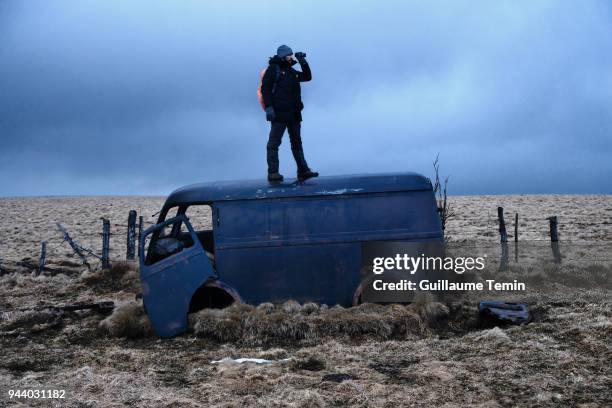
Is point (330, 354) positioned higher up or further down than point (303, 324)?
further down

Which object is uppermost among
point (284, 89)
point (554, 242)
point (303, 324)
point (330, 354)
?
point (284, 89)

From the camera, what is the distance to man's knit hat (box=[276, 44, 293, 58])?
9.88m

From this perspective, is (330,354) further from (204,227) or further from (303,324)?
(204,227)

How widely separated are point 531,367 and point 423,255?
2.57m

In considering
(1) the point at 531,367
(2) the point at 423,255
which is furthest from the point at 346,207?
(1) the point at 531,367

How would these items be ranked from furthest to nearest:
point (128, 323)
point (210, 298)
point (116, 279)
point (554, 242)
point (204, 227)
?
point (204, 227) → point (116, 279) → point (554, 242) → point (210, 298) → point (128, 323)

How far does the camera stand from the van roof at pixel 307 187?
916 centimetres

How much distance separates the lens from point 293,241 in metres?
9.09

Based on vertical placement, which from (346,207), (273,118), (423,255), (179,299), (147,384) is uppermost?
(273,118)

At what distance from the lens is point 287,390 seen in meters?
6.25

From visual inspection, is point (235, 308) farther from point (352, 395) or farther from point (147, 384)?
point (352, 395)

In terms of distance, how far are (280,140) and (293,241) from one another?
1938 mm

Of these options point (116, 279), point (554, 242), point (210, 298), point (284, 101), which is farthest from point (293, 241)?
point (554, 242)

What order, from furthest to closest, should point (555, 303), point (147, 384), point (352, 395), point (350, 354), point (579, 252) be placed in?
1. point (579, 252)
2. point (555, 303)
3. point (350, 354)
4. point (147, 384)
5. point (352, 395)
